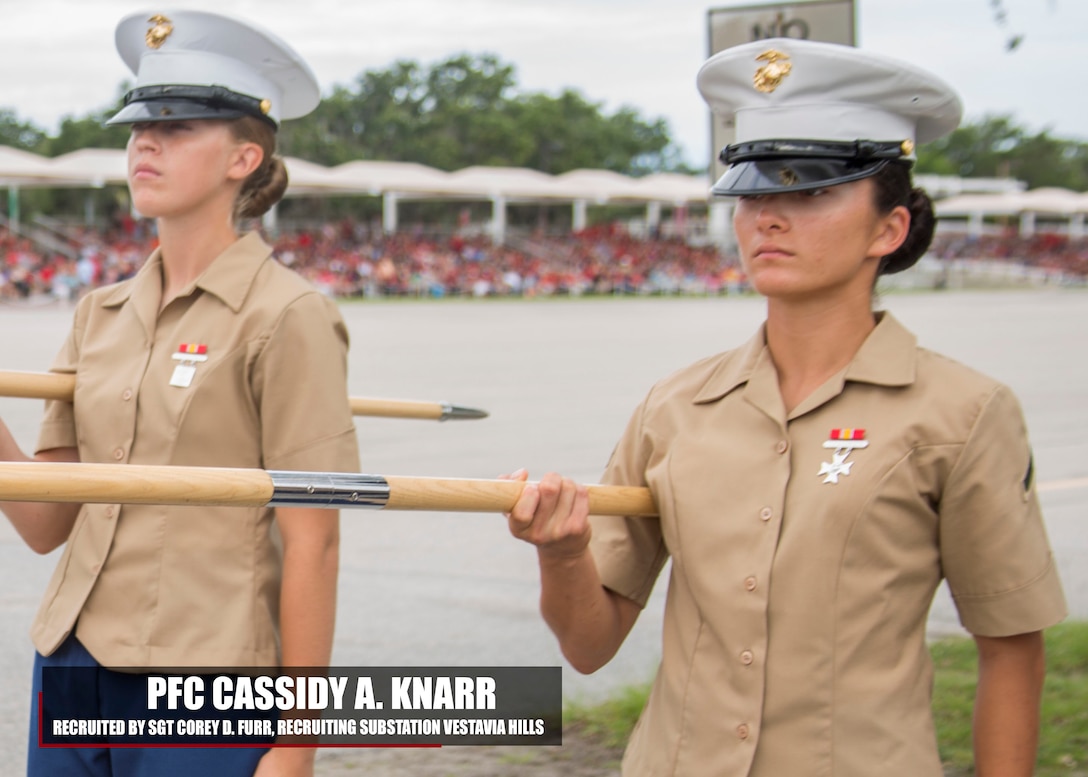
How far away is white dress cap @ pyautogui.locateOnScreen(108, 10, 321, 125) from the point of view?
2.54 metres

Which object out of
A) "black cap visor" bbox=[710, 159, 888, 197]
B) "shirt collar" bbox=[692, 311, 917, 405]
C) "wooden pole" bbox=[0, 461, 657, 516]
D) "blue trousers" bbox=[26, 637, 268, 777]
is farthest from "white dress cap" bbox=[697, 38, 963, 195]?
"blue trousers" bbox=[26, 637, 268, 777]

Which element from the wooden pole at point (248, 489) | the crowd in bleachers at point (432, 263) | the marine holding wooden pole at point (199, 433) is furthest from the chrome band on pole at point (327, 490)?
the crowd in bleachers at point (432, 263)

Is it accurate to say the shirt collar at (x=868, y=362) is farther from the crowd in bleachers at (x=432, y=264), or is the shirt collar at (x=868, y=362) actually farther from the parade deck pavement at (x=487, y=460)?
the crowd in bleachers at (x=432, y=264)

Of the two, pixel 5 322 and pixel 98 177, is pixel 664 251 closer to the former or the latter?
pixel 98 177

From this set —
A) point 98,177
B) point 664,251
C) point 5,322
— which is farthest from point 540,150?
point 5,322

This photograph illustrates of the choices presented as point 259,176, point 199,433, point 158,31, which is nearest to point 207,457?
point 199,433

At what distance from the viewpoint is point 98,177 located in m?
36.4

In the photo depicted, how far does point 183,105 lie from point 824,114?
4.04 ft

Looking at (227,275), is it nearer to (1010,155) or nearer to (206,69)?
Answer: (206,69)

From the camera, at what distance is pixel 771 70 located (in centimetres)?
213

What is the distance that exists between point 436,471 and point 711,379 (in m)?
7.34

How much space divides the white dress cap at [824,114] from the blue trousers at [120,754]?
1.30 metres

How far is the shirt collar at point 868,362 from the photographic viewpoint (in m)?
2.00

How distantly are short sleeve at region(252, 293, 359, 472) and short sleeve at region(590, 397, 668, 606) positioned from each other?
1.64 ft
